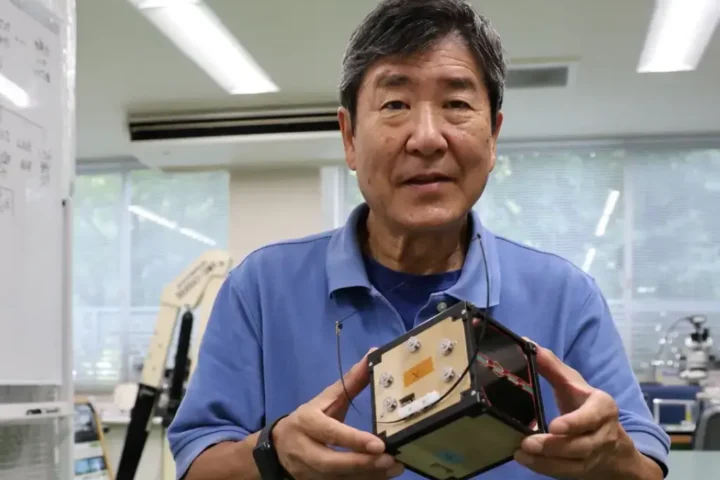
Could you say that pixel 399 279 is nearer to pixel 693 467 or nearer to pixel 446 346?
pixel 446 346

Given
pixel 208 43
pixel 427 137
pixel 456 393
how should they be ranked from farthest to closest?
1. pixel 208 43
2. pixel 427 137
3. pixel 456 393

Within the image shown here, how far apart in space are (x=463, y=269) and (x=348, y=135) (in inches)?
10.7

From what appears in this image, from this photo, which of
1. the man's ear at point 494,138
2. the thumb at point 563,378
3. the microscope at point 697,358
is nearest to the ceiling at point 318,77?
the microscope at point 697,358

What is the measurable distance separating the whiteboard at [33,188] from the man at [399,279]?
1.74 ft

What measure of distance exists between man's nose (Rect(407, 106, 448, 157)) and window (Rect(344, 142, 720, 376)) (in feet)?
15.0

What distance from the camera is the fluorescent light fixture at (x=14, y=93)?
1.39m

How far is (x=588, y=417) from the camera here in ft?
2.49

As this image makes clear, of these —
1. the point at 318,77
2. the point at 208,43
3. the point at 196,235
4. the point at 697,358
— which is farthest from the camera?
the point at 196,235

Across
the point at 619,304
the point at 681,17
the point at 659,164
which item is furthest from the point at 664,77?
the point at 619,304

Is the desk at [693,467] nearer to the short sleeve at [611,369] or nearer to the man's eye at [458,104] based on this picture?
the short sleeve at [611,369]

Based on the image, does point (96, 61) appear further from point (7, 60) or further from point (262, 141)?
point (7, 60)

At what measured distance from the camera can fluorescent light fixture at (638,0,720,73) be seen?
3.36 metres

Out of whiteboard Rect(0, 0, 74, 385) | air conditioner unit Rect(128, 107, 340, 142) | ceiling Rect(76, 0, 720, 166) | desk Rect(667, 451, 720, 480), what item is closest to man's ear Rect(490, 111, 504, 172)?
whiteboard Rect(0, 0, 74, 385)

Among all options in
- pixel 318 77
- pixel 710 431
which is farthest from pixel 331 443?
pixel 318 77
